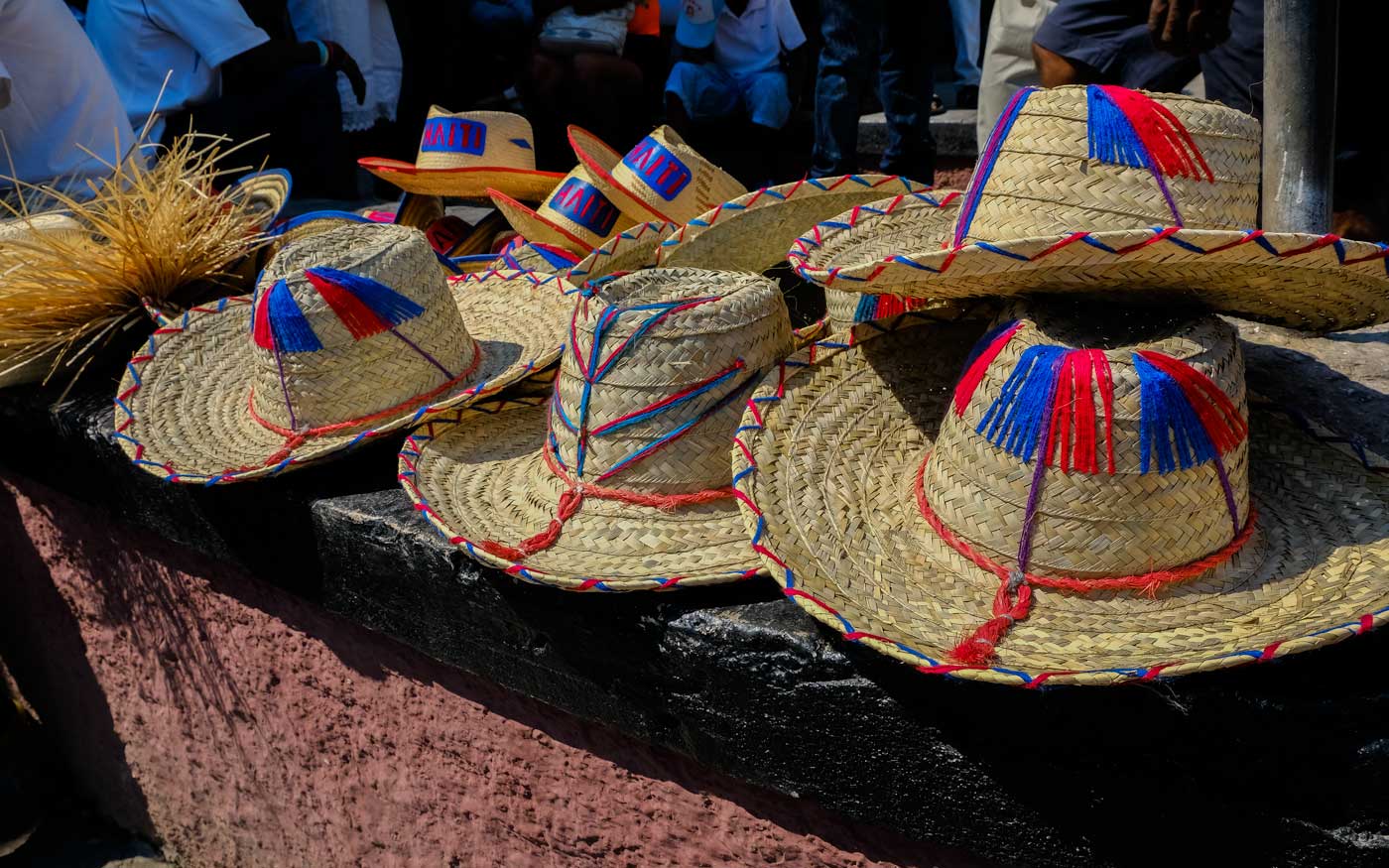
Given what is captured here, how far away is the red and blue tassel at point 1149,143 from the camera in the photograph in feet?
4.59

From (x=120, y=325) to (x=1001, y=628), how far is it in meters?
2.43

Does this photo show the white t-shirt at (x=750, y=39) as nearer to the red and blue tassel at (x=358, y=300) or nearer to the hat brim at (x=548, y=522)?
the red and blue tassel at (x=358, y=300)

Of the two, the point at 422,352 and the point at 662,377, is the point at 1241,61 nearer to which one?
the point at 662,377

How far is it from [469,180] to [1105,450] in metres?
2.17

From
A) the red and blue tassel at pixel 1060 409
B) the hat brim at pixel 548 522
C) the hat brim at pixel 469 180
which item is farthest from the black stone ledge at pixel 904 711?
the hat brim at pixel 469 180

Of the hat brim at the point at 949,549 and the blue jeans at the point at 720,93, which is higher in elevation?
the blue jeans at the point at 720,93

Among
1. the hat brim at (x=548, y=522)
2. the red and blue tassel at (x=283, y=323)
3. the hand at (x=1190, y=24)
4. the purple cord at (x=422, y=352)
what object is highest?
the hand at (x=1190, y=24)

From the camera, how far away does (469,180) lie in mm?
3016

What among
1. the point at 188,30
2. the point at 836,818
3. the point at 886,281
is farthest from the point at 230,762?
the point at 188,30

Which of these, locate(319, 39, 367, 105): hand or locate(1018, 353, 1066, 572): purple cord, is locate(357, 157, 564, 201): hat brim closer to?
locate(1018, 353, 1066, 572): purple cord

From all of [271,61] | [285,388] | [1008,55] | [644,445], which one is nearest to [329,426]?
[285,388]

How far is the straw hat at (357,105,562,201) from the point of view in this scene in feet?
9.86

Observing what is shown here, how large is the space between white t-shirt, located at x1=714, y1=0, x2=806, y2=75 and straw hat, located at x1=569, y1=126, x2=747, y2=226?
3.73m

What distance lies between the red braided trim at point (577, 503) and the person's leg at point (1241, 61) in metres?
1.96
